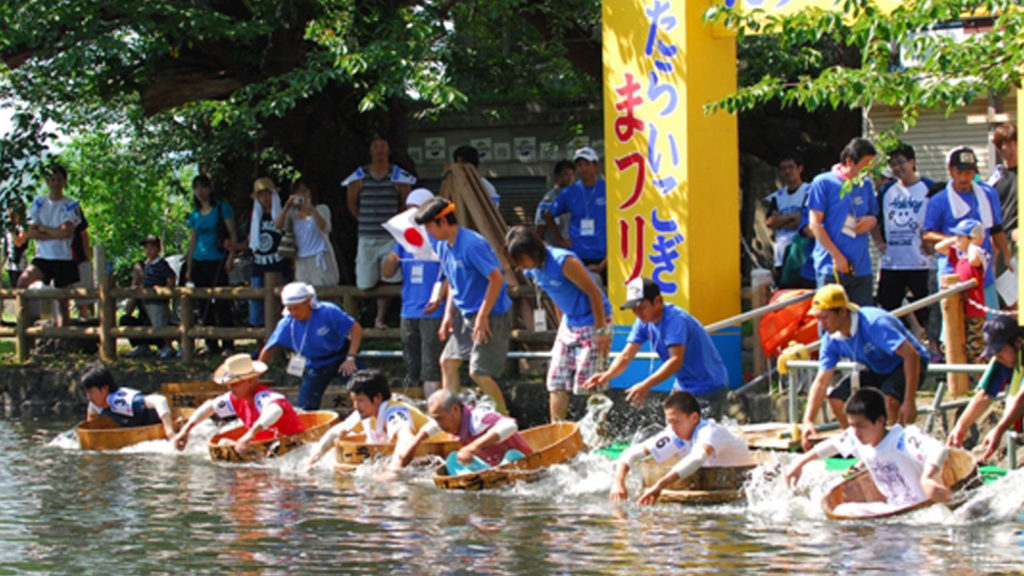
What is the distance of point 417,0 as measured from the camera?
17656 mm

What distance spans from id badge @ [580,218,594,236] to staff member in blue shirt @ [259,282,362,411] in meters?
2.70

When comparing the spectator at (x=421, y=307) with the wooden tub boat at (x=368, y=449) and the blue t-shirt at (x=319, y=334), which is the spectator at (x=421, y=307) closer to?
the blue t-shirt at (x=319, y=334)

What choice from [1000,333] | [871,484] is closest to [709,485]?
[871,484]

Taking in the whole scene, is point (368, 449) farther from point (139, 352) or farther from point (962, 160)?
point (139, 352)

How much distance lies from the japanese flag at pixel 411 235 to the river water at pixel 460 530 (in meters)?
2.75

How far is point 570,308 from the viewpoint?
470 inches

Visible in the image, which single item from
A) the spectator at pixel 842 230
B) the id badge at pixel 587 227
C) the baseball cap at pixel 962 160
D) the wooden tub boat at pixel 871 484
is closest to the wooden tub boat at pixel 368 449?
the wooden tub boat at pixel 871 484

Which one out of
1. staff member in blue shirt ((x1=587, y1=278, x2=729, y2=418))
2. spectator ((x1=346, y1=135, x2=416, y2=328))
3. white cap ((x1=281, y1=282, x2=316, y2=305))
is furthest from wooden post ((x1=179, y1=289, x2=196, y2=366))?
staff member in blue shirt ((x1=587, y1=278, x2=729, y2=418))

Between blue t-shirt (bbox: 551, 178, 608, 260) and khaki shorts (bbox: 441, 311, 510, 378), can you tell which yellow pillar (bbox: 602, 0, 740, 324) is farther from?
khaki shorts (bbox: 441, 311, 510, 378)

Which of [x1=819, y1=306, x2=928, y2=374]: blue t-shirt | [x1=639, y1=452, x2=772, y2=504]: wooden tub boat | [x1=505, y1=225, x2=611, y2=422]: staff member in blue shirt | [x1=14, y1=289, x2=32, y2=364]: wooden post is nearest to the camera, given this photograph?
[x1=639, y1=452, x2=772, y2=504]: wooden tub boat

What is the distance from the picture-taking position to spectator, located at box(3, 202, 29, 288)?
712 inches

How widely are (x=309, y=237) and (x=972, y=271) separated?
298 inches

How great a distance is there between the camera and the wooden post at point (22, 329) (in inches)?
752

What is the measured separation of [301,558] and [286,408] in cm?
459
